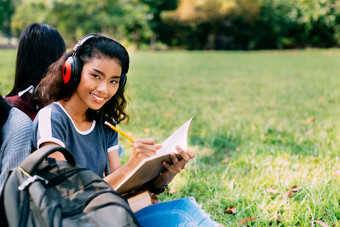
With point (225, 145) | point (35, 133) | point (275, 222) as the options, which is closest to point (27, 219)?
point (35, 133)

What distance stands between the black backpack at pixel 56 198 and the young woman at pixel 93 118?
38 centimetres

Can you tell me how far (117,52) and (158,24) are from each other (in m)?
29.6

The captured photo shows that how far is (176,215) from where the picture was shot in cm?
137

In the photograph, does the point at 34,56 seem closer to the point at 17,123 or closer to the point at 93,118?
the point at 93,118

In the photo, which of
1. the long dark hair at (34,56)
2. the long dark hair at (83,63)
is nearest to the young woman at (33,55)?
the long dark hair at (34,56)

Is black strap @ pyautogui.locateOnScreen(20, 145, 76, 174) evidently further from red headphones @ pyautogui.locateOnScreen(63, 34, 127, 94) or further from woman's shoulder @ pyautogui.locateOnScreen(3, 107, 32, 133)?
red headphones @ pyautogui.locateOnScreen(63, 34, 127, 94)

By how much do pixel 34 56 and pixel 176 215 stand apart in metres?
1.43

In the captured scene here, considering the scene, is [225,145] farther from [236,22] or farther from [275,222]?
[236,22]

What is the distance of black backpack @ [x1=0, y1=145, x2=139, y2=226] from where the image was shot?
3.19 ft

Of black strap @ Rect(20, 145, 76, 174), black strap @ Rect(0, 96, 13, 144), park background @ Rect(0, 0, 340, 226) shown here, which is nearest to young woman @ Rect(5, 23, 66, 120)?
park background @ Rect(0, 0, 340, 226)

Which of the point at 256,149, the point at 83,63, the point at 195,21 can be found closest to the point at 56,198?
the point at 83,63

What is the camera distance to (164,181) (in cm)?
168

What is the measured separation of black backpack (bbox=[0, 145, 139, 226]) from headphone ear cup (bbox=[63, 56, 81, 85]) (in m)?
0.59

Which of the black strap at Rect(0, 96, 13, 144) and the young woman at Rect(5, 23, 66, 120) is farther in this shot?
the young woman at Rect(5, 23, 66, 120)
